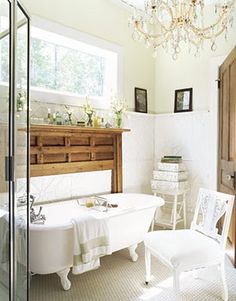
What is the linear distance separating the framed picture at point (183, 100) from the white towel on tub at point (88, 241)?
7.50 ft

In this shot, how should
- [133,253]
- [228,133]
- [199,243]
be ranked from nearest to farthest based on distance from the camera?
[199,243]
[133,253]
[228,133]

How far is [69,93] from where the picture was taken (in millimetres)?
3580

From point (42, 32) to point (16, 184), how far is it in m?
1.96

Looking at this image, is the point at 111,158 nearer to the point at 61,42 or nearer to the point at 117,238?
the point at 117,238

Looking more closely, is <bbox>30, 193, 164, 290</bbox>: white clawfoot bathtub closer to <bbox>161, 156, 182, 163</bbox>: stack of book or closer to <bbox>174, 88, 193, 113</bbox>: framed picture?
<bbox>161, 156, 182, 163</bbox>: stack of book

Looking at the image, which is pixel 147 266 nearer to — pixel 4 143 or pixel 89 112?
pixel 4 143

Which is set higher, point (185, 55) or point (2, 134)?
point (185, 55)

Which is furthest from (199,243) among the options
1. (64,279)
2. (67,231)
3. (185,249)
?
(64,279)

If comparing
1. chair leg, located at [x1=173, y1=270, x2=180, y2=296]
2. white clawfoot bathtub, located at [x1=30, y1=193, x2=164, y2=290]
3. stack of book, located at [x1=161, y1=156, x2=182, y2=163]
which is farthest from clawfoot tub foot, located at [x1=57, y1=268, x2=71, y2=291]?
stack of book, located at [x1=161, y1=156, x2=182, y2=163]

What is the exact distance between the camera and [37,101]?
3.17m

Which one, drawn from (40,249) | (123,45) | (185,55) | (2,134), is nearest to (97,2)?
(123,45)

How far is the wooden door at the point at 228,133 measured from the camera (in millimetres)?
3154

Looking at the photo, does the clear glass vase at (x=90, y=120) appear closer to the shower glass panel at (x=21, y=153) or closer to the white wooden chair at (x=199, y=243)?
the shower glass panel at (x=21, y=153)

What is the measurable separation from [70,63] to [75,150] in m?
1.11
